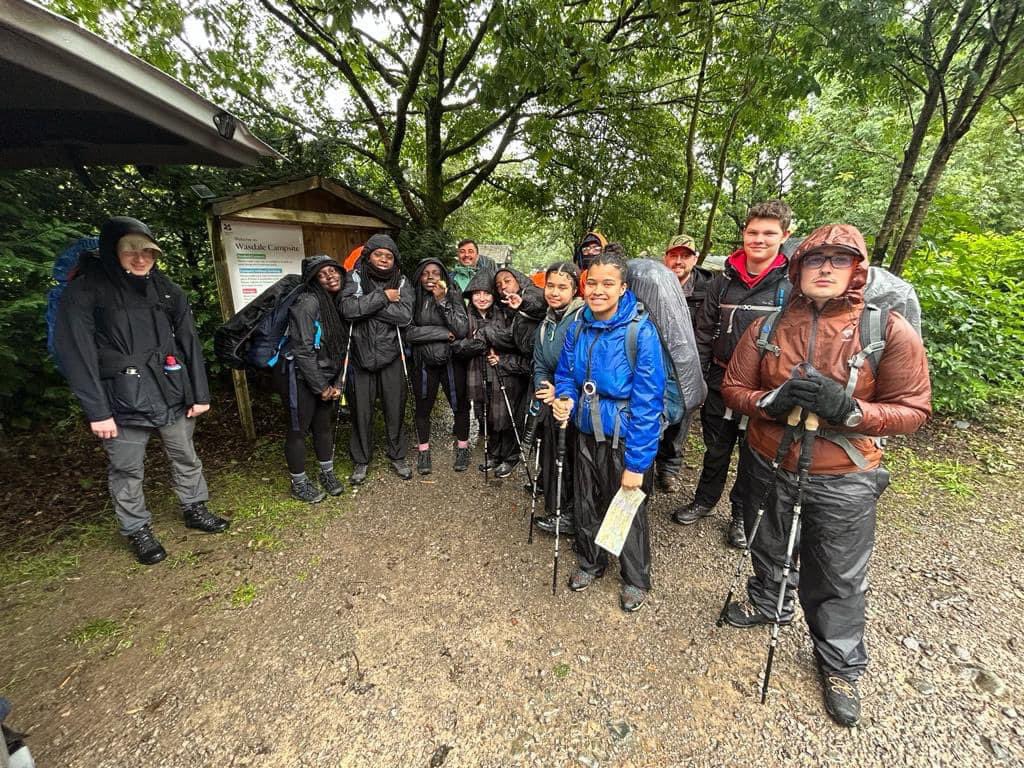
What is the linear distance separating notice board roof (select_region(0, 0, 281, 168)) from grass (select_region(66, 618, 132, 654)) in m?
3.12

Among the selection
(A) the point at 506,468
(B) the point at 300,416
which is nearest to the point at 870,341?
(A) the point at 506,468

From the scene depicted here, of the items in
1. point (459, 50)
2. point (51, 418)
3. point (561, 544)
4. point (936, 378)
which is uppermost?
point (459, 50)

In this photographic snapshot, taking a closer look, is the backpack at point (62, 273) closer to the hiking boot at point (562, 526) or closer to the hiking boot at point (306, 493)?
the hiking boot at point (306, 493)

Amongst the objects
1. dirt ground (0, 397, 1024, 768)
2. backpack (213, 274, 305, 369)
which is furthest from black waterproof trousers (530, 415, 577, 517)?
backpack (213, 274, 305, 369)

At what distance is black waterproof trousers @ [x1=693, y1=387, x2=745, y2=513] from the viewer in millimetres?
3723

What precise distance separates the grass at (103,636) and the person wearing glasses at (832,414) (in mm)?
4027

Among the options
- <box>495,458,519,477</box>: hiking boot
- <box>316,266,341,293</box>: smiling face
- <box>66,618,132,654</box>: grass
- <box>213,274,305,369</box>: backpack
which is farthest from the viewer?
<box>495,458,519,477</box>: hiking boot

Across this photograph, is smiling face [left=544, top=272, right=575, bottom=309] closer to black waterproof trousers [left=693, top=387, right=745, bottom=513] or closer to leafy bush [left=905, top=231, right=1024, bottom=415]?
black waterproof trousers [left=693, top=387, right=745, bottom=513]

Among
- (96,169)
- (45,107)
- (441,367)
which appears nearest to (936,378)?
(441,367)

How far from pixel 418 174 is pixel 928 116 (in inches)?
→ 383

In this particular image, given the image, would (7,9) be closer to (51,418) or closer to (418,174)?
(51,418)

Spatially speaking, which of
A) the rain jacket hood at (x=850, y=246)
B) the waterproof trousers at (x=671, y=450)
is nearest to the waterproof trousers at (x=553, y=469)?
the waterproof trousers at (x=671, y=450)

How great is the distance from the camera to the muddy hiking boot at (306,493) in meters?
4.36

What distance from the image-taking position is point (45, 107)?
95.0 inches
